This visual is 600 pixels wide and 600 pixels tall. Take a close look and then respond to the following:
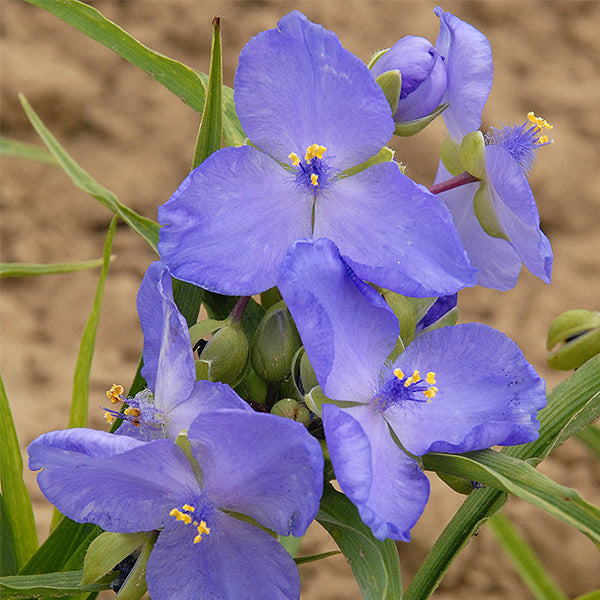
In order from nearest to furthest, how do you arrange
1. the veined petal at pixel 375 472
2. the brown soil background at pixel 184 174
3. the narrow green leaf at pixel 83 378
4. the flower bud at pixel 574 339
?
the veined petal at pixel 375 472
the flower bud at pixel 574 339
the narrow green leaf at pixel 83 378
the brown soil background at pixel 184 174

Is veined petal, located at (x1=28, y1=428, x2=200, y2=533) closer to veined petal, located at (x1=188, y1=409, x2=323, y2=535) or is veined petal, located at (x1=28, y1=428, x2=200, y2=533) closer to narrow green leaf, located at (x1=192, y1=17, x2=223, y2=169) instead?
veined petal, located at (x1=188, y1=409, x2=323, y2=535)

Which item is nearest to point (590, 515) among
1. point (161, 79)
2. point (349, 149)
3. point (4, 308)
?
point (349, 149)

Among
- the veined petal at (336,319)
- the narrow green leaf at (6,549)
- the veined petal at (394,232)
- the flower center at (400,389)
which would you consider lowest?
the narrow green leaf at (6,549)

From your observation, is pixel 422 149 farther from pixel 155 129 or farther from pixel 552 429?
pixel 552 429

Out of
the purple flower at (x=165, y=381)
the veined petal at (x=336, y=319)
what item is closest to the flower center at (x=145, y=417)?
the purple flower at (x=165, y=381)

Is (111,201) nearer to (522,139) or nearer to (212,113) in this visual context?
(212,113)

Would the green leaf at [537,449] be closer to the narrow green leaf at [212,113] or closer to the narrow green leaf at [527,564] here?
the narrow green leaf at [212,113]
